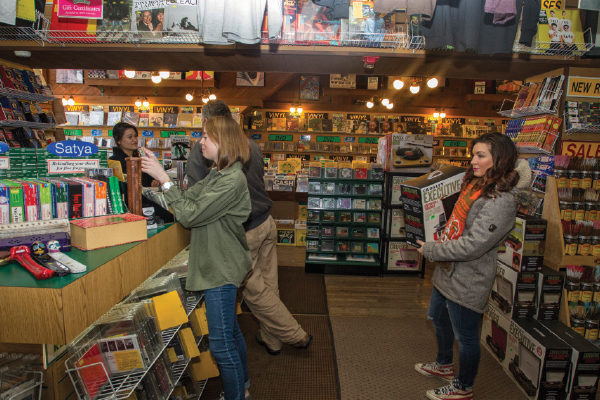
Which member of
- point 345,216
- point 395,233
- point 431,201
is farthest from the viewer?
point 345,216

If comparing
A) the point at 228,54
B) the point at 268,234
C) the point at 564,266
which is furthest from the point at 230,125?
the point at 564,266

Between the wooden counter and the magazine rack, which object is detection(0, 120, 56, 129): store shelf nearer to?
the wooden counter

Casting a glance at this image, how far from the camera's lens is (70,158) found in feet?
6.24

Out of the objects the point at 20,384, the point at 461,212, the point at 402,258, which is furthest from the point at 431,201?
the point at 402,258

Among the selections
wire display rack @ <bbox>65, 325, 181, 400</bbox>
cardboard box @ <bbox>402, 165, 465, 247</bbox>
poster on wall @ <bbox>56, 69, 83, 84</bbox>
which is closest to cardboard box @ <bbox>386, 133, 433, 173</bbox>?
cardboard box @ <bbox>402, 165, 465, 247</bbox>

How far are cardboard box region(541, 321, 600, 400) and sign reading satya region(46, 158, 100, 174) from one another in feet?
10.5

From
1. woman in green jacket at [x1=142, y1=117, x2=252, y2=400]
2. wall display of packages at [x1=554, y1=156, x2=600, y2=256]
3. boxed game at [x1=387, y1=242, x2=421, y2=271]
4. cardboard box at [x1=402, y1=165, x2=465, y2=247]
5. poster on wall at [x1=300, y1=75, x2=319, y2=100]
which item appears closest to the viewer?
woman in green jacket at [x1=142, y1=117, x2=252, y2=400]

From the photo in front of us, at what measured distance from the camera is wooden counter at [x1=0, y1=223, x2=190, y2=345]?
107cm

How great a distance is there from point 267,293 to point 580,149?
286 cm

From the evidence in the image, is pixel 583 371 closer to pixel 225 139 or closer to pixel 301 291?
pixel 301 291

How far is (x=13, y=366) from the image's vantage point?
1.22 m

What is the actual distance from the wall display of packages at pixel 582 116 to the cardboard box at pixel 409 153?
1.63 metres

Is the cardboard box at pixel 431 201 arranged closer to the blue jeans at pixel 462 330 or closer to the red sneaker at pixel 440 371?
the blue jeans at pixel 462 330

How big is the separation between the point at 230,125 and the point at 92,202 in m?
0.81
